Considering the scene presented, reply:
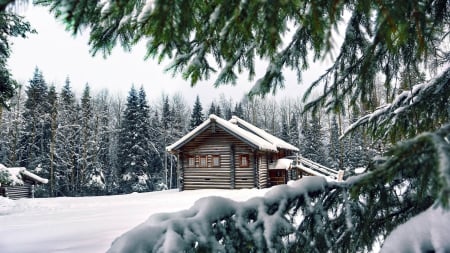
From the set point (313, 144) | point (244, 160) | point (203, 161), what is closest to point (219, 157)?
point (203, 161)

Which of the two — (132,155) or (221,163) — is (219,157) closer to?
(221,163)

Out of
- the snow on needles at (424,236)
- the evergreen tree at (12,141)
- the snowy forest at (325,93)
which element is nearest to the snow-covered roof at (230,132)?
the snowy forest at (325,93)

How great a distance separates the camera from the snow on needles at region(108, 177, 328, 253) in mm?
1637

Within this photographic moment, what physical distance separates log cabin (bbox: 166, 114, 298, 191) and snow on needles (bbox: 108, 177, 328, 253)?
17.8m

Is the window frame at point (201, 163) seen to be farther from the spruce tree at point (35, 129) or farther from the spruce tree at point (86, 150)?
the spruce tree at point (35, 129)

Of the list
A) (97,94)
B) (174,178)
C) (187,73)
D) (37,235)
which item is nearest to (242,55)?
(187,73)

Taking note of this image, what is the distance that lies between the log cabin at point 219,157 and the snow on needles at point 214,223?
17789 millimetres

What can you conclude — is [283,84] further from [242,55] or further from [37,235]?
[37,235]

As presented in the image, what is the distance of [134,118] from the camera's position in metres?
37.9

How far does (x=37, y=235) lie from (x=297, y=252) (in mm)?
7764

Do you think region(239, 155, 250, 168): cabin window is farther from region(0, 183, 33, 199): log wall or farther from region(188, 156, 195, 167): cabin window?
region(0, 183, 33, 199): log wall

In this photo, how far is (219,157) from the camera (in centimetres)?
2147

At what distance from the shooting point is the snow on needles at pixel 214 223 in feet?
5.37

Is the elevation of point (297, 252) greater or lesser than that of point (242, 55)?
lesser
